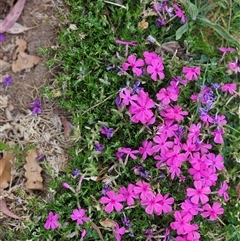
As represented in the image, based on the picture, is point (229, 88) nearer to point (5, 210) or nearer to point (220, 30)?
point (220, 30)

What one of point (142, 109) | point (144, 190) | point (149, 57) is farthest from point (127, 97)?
point (144, 190)

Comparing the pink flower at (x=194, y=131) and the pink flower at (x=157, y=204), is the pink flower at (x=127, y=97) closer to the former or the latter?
the pink flower at (x=194, y=131)

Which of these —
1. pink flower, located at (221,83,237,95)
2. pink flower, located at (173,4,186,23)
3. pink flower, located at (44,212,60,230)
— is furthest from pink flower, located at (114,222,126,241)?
pink flower, located at (173,4,186,23)

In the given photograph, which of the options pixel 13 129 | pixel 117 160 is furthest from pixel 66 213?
pixel 13 129

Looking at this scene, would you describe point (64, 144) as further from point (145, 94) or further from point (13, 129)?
point (145, 94)

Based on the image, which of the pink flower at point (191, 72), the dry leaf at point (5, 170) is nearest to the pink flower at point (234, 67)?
the pink flower at point (191, 72)
